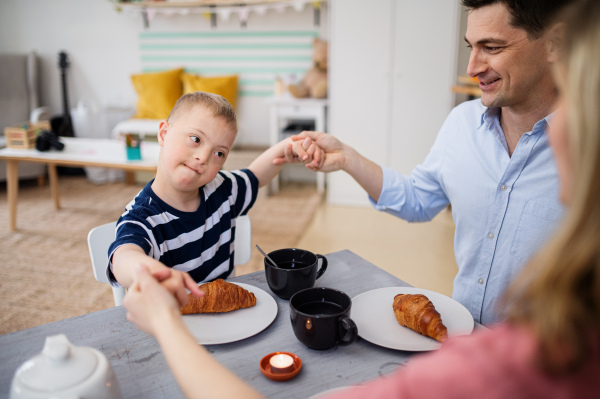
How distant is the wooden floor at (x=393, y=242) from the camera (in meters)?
2.75

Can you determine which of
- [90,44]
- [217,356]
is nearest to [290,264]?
[217,356]

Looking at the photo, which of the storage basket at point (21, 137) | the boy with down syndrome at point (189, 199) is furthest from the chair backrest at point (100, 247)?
the storage basket at point (21, 137)

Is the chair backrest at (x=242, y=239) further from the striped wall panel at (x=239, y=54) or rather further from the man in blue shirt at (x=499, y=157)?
the striped wall panel at (x=239, y=54)

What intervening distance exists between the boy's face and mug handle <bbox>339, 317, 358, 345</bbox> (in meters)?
0.54

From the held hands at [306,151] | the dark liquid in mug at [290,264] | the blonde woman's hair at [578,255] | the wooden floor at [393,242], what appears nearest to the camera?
the blonde woman's hair at [578,255]

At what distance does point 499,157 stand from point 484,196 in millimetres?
107

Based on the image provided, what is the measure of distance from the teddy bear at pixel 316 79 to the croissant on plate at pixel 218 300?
3317 mm

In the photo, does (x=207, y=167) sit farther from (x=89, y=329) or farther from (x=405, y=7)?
(x=405, y=7)

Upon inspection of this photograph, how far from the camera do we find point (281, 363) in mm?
778

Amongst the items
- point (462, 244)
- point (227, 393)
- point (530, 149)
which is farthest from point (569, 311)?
point (462, 244)

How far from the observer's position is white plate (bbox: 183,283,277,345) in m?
0.86

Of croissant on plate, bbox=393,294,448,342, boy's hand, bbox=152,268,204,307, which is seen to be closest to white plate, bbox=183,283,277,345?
boy's hand, bbox=152,268,204,307

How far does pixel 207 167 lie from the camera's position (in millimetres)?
1150

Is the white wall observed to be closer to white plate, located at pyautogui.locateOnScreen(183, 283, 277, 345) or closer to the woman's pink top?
white plate, located at pyautogui.locateOnScreen(183, 283, 277, 345)
